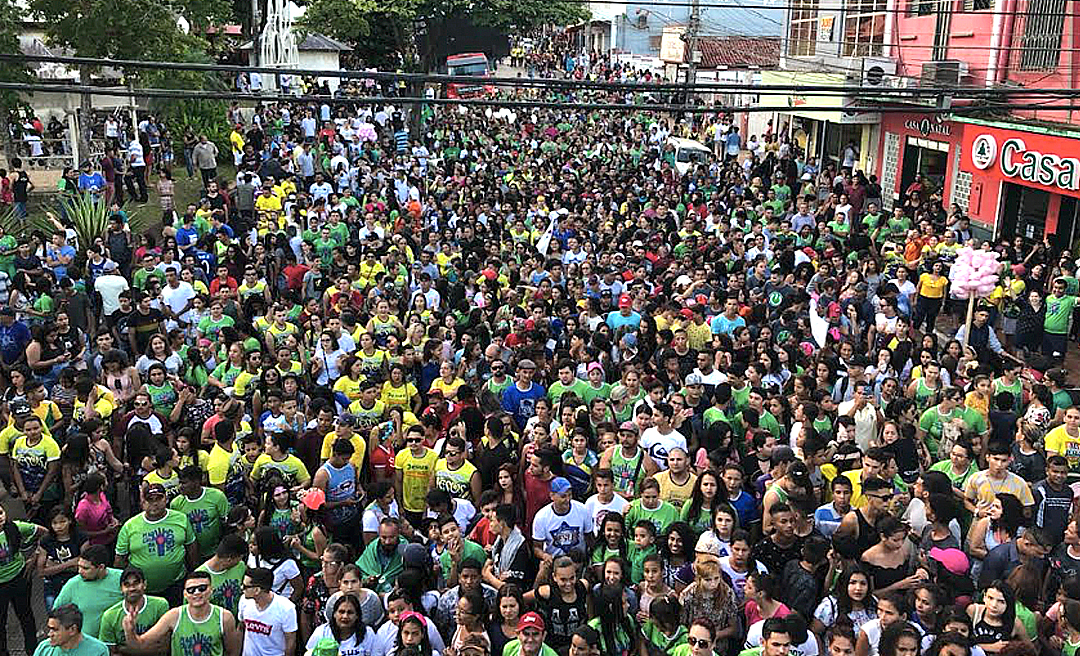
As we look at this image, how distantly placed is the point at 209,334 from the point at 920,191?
14.8m

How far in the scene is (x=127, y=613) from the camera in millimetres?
6215

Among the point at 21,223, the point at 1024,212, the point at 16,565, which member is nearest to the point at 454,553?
the point at 16,565

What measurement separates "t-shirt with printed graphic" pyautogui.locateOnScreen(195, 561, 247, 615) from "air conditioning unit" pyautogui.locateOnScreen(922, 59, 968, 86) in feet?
57.9

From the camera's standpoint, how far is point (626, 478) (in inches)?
313

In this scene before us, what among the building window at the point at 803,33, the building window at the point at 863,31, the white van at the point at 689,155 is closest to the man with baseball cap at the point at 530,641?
the white van at the point at 689,155

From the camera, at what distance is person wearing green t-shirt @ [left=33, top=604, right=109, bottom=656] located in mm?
5711

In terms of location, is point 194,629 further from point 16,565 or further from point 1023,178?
point 1023,178

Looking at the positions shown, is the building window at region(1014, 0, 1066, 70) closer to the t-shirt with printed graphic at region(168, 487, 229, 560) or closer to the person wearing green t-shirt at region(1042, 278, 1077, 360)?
the person wearing green t-shirt at region(1042, 278, 1077, 360)

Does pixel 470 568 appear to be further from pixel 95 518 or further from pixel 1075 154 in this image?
pixel 1075 154

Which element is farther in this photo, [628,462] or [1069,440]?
[1069,440]

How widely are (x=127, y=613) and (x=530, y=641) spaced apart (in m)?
2.26

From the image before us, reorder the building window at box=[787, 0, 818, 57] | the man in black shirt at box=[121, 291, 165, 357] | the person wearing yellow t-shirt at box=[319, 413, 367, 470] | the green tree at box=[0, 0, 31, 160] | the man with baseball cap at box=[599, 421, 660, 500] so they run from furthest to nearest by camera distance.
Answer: the building window at box=[787, 0, 818, 57], the green tree at box=[0, 0, 31, 160], the man in black shirt at box=[121, 291, 165, 357], the person wearing yellow t-shirt at box=[319, 413, 367, 470], the man with baseball cap at box=[599, 421, 660, 500]

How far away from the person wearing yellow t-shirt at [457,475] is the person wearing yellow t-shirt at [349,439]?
0.63 metres

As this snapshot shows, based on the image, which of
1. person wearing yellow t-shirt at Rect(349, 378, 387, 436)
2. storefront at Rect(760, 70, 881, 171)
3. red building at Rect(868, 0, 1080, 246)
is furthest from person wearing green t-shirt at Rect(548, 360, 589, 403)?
storefront at Rect(760, 70, 881, 171)
